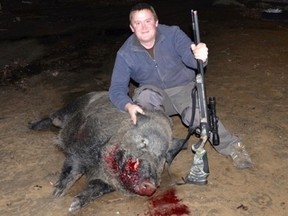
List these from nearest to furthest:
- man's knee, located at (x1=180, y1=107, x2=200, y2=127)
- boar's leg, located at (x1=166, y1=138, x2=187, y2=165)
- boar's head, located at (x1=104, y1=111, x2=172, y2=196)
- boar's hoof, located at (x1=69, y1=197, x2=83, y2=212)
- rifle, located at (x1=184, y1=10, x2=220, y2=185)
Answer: boar's head, located at (x1=104, y1=111, x2=172, y2=196)
boar's hoof, located at (x1=69, y1=197, x2=83, y2=212)
rifle, located at (x1=184, y1=10, x2=220, y2=185)
boar's leg, located at (x1=166, y1=138, x2=187, y2=165)
man's knee, located at (x1=180, y1=107, x2=200, y2=127)

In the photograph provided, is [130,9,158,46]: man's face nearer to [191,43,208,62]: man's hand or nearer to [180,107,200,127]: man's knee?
[191,43,208,62]: man's hand

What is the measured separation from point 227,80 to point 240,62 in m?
0.87

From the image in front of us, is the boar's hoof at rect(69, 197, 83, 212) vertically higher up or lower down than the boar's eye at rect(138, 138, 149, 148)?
lower down

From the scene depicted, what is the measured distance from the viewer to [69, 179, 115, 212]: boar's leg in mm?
3178

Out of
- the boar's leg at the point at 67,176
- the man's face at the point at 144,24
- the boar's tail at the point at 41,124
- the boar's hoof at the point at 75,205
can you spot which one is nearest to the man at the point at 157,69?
the man's face at the point at 144,24

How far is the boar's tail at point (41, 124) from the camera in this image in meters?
4.64

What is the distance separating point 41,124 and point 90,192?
162cm

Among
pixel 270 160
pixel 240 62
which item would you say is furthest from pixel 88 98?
pixel 240 62

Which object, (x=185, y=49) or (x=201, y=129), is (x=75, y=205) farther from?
(x=185, y=49)

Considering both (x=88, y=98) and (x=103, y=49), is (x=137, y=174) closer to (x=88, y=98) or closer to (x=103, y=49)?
(x=88, y=98)

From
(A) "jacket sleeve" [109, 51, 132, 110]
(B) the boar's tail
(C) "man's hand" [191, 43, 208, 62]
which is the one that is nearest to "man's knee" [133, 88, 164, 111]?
(A) "jacket sleeve" [109, 51, 132, 110]

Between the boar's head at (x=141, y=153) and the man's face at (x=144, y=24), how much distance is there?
2.20 feet

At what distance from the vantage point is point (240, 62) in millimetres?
6457

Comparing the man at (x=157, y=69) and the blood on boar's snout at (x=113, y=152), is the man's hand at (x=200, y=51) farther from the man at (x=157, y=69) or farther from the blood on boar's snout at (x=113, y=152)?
the blood on boar's snout at (x=113, y=152)
